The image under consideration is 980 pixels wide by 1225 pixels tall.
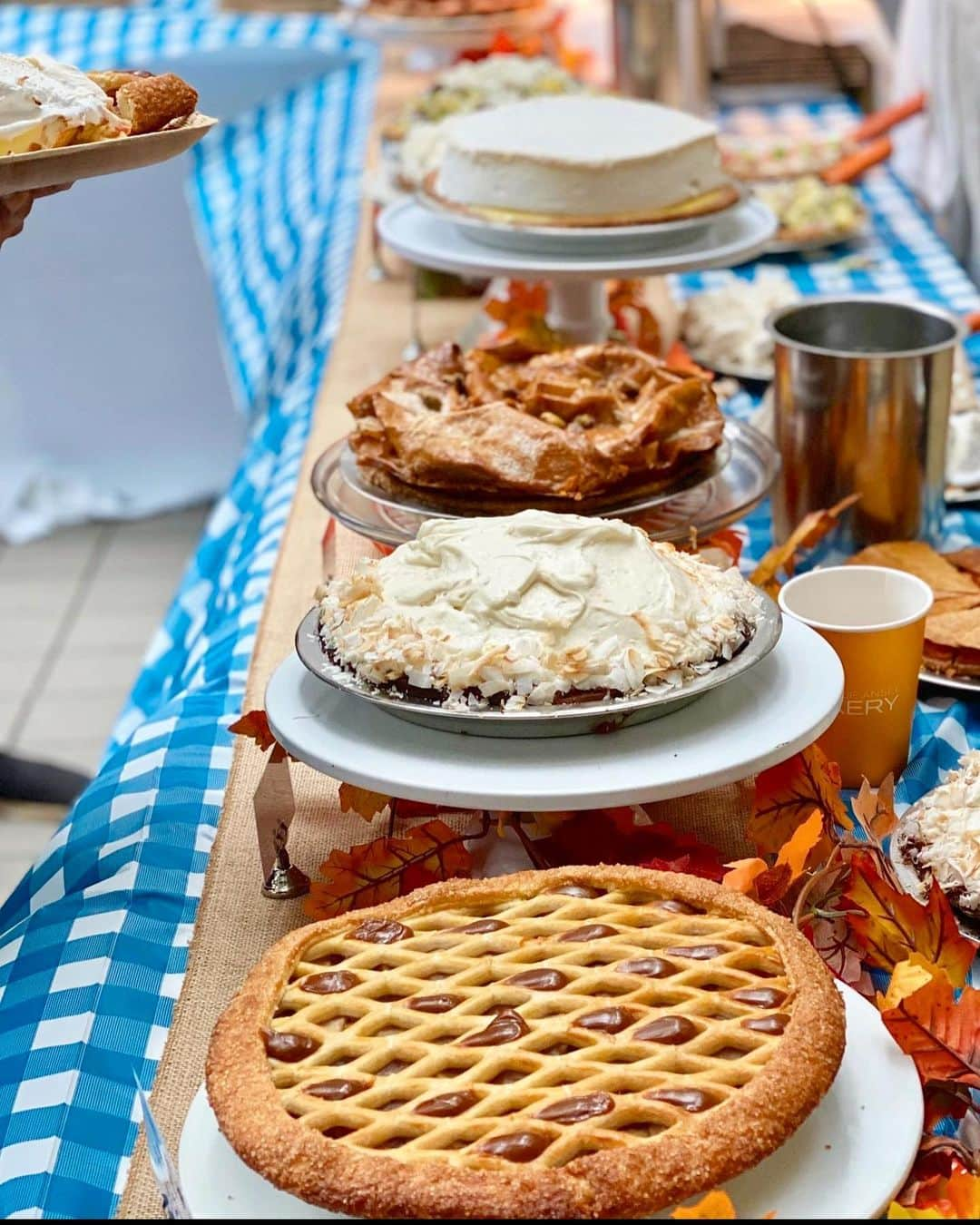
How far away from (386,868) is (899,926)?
28 centimetres

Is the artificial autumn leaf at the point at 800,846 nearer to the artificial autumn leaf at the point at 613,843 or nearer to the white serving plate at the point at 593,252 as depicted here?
the artificial autumn leaf at the point at 613,843

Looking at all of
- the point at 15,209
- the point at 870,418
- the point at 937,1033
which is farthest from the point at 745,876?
the point at 15,209

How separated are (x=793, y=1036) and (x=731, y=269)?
1837mm

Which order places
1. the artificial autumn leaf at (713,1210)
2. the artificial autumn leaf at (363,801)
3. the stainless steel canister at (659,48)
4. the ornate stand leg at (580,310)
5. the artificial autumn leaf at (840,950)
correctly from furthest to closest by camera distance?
the stainless steel canister at (659,48), the ornate stand leg at (580,310), the artificial autumn leaf at (363,801), the artificial autumn leaf at (840,950), the artificial autumn leaf at (713,1210)

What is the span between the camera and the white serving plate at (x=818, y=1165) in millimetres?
585

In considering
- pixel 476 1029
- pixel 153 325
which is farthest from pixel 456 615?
pixel 153 325

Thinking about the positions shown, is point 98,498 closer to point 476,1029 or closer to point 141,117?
point 141,117

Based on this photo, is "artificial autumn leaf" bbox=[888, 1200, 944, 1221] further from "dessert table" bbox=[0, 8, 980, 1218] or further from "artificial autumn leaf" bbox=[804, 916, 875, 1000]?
"dessert table" bbox=[0, 8, 980, 1218]

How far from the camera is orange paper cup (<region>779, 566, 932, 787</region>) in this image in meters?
0.94

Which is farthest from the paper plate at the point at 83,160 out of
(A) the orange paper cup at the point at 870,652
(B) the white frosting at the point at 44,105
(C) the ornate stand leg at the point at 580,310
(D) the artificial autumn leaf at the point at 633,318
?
(D) the artificial autumn leaf at the point at 633,318

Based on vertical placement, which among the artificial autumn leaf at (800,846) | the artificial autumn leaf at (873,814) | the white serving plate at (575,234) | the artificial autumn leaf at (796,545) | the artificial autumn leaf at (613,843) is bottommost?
the artificial autumn leaf at (796,545)

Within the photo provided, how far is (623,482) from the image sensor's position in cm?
115

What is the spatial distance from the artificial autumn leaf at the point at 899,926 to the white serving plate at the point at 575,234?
0.90 meters

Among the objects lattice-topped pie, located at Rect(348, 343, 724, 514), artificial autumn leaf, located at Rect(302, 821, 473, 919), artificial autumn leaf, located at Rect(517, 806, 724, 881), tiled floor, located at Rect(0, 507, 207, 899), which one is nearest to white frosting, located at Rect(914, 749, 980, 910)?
artificial autumn leaf, located at Rect(517, 806, 724, 881)
